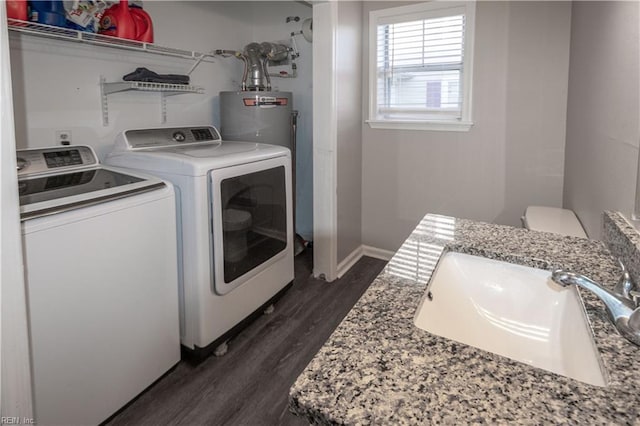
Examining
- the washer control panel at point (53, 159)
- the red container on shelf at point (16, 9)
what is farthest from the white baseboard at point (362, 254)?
the red container on shelf at point (16, 9)

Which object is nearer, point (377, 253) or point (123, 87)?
point (123, 87)

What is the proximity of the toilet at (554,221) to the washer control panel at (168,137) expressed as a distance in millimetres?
2123

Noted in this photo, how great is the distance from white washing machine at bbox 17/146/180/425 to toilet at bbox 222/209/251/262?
282mm

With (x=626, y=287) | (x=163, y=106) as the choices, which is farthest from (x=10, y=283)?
(x=163, y=106)

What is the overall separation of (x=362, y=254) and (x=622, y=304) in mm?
2731

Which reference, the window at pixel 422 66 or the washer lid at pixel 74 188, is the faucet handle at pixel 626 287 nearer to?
the washer lid at pixel 74 188

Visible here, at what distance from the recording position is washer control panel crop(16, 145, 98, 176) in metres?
1.83

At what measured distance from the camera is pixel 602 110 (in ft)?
5.24

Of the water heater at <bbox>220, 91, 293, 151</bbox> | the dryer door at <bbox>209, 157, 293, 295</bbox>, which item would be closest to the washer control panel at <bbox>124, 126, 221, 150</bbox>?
the water heater at <bbox>220, 91, 293, 151</bbox>

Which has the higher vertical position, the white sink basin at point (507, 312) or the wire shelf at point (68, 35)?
the wire shelf at point (68, 35)

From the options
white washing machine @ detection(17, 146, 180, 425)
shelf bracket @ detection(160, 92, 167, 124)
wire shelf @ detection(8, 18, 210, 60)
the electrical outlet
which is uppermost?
wire shelf @ detection(8, 18, 210, 60)

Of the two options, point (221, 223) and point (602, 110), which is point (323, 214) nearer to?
point (221, 223)

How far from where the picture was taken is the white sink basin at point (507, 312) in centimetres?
90

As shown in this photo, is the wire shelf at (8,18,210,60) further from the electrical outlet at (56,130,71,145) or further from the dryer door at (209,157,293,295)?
the dryer door at (209,157,293,295)
